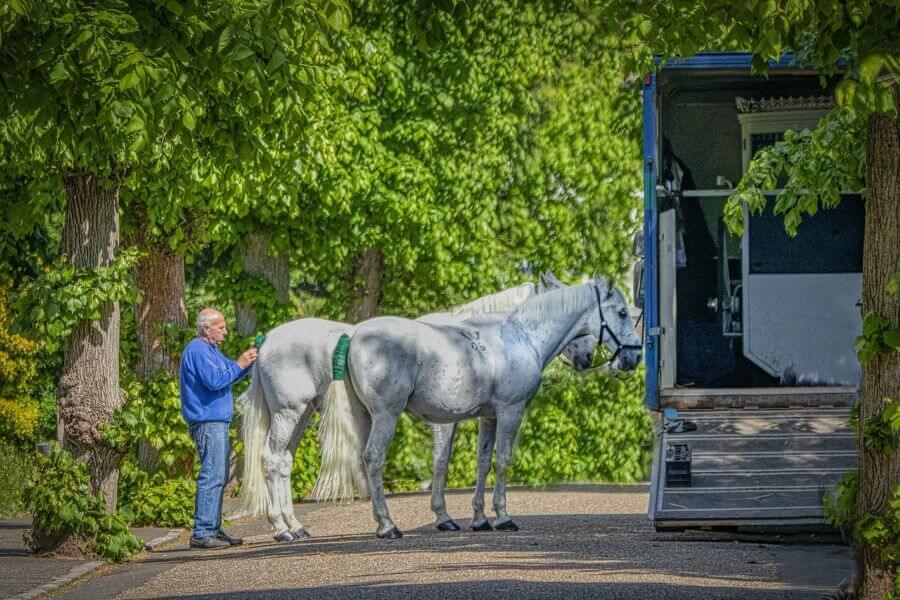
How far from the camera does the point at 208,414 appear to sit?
41.7 ft

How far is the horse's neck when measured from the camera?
1387 centimetres

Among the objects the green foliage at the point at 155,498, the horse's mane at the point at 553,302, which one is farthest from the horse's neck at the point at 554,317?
the green foliage at the point at 155,498

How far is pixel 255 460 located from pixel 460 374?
2.00 meters

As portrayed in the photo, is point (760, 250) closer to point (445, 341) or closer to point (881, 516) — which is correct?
point (445, 341)

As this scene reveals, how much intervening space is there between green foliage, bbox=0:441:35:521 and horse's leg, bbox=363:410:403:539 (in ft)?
15.8

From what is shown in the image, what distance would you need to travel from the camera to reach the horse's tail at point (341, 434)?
517 inches

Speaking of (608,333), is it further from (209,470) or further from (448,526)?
(209,470)

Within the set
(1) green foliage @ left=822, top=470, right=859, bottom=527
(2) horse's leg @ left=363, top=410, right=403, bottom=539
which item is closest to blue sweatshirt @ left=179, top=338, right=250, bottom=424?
(2) horse's leg @ left=363, top=410, right=403, bottom=539

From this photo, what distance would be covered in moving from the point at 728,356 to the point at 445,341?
2.85 meters

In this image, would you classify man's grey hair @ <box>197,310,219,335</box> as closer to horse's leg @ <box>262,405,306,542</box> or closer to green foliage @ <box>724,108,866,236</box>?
horse's leg @ <box>262,405,306,542</box>

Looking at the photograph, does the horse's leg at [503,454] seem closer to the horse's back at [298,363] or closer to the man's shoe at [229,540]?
the horse's back at [298,363]

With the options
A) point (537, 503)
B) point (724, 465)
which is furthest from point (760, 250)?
point (537, 503)

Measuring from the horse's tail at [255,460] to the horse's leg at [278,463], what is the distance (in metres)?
0.09

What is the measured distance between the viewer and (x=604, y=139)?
21422mm
